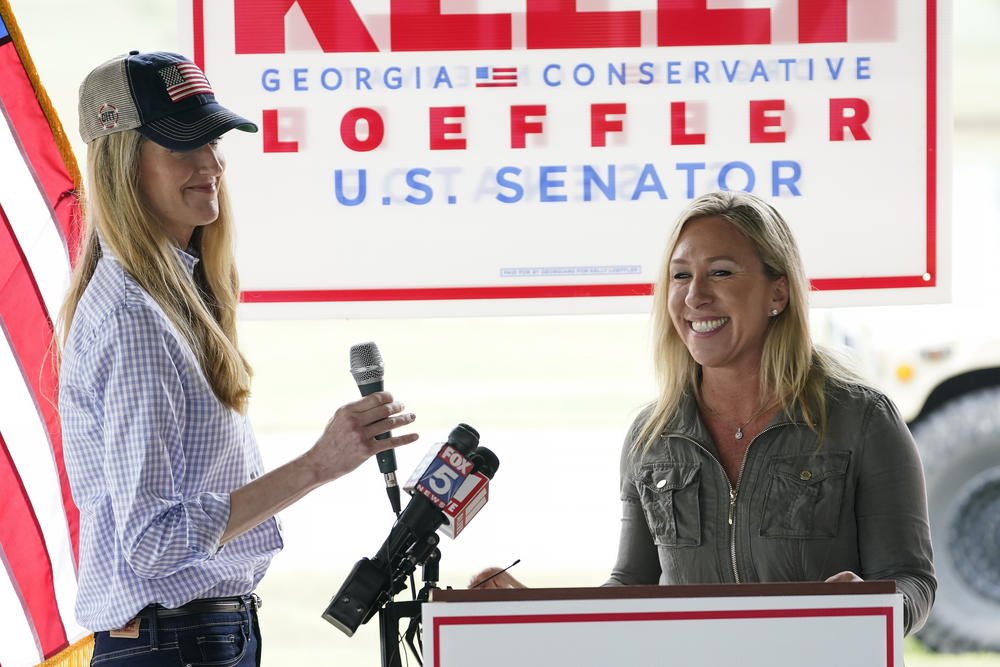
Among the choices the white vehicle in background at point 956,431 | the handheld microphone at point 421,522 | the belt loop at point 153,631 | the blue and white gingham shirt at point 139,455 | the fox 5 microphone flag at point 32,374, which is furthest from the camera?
the white vehicle in background at point 956,431

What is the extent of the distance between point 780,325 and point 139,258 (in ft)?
3.75

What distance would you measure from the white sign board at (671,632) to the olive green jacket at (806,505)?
1.81ft

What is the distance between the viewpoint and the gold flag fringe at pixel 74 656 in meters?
2.62

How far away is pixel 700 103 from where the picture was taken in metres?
2.98

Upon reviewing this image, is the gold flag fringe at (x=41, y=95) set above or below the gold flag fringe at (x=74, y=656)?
above

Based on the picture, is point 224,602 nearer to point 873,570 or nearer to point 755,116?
point 873,570

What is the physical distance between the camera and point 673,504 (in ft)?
6.72

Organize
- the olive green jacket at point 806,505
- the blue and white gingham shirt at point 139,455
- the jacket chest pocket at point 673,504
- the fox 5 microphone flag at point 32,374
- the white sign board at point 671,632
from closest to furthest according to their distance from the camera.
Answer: the white sign board at point 671,632 < the blue and white gingham shirt at point 139,455 < the olive green jacket at point 806,505 < the jacket chest pocket at point 673,504 < the fox 5 microphone flag at point 32,374

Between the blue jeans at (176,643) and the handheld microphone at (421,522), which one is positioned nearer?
the handheld microphone at (421,522)

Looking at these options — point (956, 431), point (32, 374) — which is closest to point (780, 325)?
point (32, 374)

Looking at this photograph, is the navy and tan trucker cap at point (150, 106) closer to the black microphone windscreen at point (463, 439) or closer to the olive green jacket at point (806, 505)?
the black microphone windscreen at point (463, 439)

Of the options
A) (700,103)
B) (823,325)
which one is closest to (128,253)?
(700,103)

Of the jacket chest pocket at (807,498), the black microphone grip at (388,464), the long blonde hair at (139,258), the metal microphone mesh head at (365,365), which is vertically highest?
the long blonde hair at (139,258)

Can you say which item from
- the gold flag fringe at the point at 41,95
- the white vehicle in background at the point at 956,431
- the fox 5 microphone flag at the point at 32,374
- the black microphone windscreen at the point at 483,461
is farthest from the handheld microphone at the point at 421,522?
the white vehicle in background at the point at 956,431
